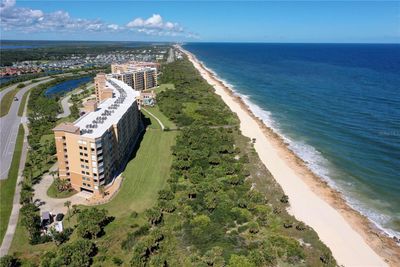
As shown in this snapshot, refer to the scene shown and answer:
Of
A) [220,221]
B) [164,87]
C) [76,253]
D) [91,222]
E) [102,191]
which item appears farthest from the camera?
[164,87]

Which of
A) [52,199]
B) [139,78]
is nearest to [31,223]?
[52,199]

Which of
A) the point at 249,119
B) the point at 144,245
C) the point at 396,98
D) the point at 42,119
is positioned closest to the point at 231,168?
Answer: the point at 144,245

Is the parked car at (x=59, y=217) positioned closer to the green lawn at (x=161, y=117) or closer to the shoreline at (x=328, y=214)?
the shoreline at (x=328, y=214)

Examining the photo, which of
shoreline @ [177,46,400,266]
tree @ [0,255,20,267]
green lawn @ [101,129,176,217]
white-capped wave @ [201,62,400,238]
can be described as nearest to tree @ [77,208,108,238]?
green lawn @ [101,129,176,217]

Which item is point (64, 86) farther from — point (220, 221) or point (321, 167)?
point (220, 221)

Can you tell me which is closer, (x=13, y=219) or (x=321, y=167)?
(x=13, y=219)

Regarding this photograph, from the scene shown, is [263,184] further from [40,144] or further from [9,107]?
[9,107]

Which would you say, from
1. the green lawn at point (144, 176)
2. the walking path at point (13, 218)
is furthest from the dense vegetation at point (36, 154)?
the green lawn at point (144, 176)

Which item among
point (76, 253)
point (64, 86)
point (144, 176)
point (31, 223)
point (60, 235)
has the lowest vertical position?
point (60, 235)
